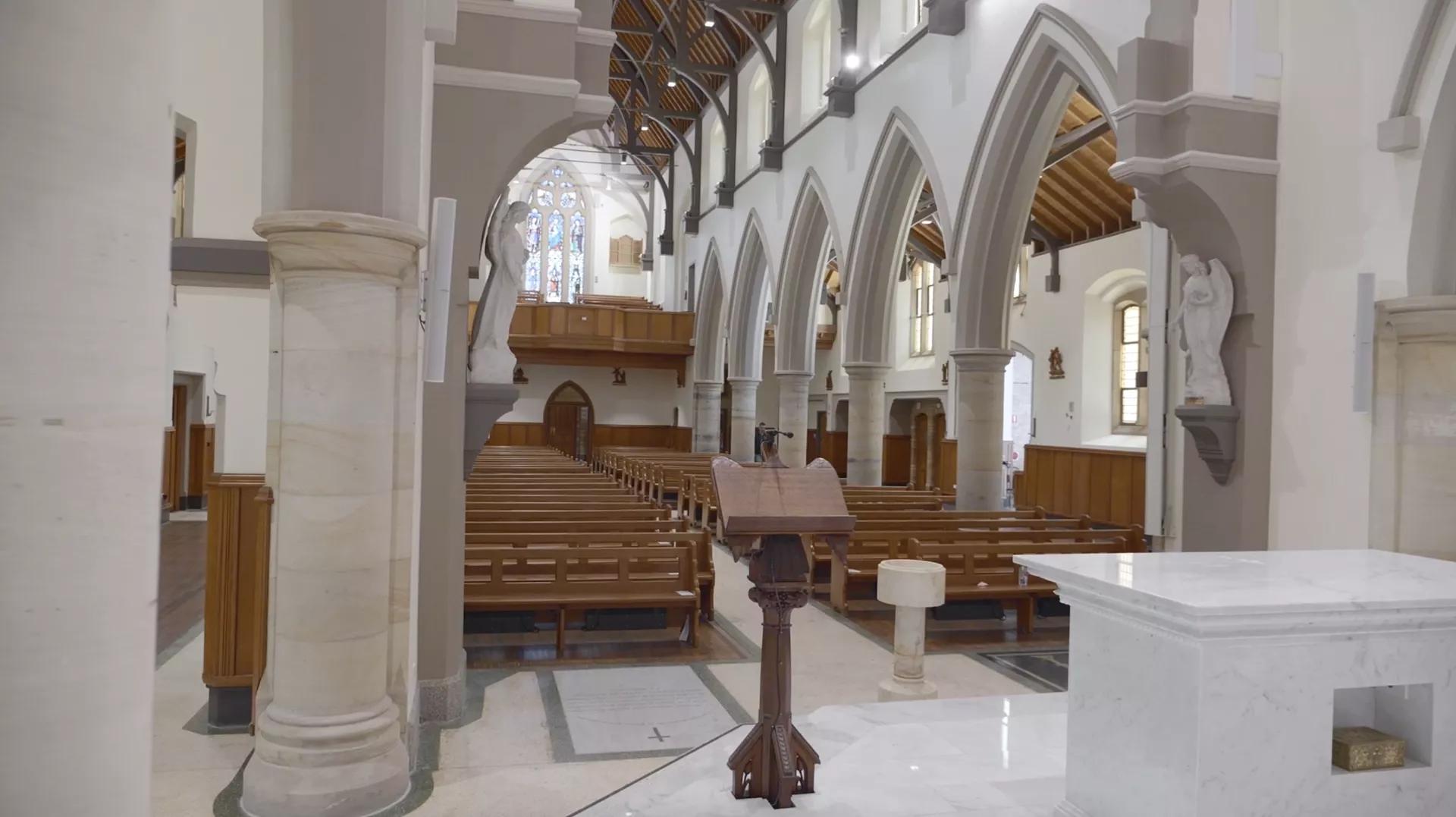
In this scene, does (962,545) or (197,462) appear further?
(197,462)

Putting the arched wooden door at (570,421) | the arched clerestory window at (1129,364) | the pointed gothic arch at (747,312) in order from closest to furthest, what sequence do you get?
1. the arched clerestory window at (1129,364)
2. the pointed gothic arch at (747,312)
3. the arched wooden door at (570,421)

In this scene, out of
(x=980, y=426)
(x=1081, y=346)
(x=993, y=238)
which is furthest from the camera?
(x=1081, y=346)

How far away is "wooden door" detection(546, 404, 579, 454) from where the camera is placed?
22484 mm

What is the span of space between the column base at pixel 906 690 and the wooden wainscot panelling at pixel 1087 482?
7601 millimetres

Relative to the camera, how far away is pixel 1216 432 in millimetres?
5836

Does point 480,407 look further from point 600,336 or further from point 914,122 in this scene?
point 600,336

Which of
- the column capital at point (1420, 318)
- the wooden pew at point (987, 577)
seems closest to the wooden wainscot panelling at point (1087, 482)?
the wooden pew at point (987, 577)

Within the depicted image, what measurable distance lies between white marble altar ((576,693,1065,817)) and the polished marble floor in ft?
0.05

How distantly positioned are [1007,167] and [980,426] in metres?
2.72

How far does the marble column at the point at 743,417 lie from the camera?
17816 mm

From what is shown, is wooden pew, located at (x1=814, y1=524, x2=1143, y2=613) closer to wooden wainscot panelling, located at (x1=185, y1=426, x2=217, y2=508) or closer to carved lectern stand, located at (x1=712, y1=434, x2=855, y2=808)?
carved lectern stand, located at (x1=712, y1=434, x2=855, y2=808)

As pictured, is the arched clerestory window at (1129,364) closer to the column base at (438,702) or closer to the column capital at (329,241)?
the column base at (438,702)

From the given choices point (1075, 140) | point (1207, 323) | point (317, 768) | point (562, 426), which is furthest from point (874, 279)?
point (562, 426)

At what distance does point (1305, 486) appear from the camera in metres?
5.52
